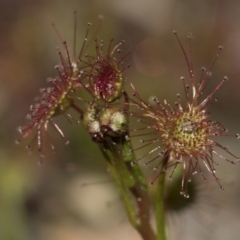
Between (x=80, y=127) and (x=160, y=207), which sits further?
(x=80, y=127)

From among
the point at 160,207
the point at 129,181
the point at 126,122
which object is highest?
the point at 126,122

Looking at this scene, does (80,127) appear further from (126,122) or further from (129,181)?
(126,122)

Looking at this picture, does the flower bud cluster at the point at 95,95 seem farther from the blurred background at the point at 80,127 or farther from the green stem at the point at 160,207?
the blurred background at the point at 80,127

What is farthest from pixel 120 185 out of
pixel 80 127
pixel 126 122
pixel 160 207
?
pixel 80 127

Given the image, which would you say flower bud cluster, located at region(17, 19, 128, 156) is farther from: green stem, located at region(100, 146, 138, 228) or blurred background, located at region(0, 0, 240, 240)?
blurred background, located at region(0, 0, 240, 240)

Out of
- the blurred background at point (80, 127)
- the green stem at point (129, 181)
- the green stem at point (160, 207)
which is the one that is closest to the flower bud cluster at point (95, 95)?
the green stem at point (129, 181)

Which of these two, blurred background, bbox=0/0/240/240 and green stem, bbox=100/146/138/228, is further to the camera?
blurred background, bbox=0/0/240/240

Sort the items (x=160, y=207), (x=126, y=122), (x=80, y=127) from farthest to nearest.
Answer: (x=80, y=127)
(x=160, y=207)
(x=126, y=122)

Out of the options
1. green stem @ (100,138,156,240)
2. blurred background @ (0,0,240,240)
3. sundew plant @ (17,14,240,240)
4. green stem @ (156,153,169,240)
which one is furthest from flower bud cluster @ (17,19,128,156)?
blurred background @ (0,0,240,240)
